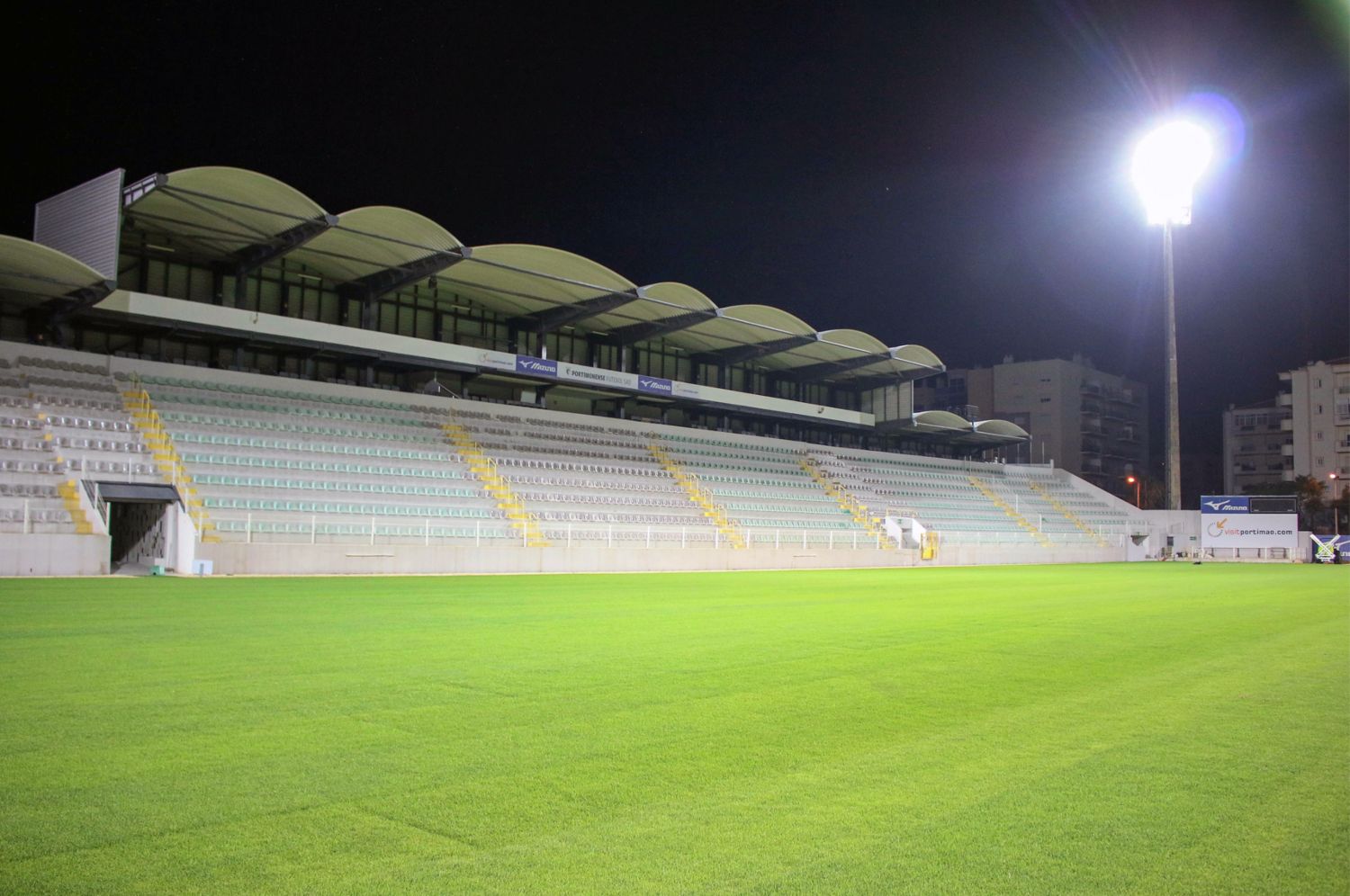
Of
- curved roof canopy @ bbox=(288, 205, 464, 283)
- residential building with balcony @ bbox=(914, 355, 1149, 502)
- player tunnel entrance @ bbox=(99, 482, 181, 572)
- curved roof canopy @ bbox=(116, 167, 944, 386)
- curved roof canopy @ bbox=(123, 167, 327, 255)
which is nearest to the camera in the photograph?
player tunnel entrance @ bbox=(99, 482, 181, 572)

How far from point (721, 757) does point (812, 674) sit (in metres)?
3.10

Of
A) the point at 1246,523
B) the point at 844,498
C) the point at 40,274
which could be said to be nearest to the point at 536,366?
the point at 844,498

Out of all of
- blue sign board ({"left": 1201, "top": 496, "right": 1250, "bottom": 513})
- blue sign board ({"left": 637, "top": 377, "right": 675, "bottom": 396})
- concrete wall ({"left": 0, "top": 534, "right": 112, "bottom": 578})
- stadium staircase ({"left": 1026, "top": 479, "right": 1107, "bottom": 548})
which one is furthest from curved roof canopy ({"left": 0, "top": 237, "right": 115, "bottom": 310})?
blue sign board ({"left": 1201, "top": 496, "right": 1250, "bottom": 513})

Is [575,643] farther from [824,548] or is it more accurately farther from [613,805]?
[824,548]

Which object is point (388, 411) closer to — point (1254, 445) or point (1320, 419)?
point (1320, 419)

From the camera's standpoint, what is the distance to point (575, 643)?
9.87 m

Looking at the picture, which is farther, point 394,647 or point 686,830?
point 394,647

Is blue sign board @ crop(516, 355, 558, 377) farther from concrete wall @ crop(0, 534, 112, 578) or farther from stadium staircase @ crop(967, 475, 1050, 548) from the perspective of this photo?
stadium staircase @ crop(967, 475, 1050, 548)

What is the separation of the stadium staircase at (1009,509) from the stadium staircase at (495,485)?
26481 millimetres

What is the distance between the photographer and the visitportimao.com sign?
46.2 m

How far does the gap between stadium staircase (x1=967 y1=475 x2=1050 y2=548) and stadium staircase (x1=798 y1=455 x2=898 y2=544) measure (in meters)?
9.02

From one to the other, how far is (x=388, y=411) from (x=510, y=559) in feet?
29.7

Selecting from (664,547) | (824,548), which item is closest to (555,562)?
(664,547)

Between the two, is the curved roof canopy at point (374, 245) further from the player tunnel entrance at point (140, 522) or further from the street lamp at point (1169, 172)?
the street lamp at point (1169, 172)
